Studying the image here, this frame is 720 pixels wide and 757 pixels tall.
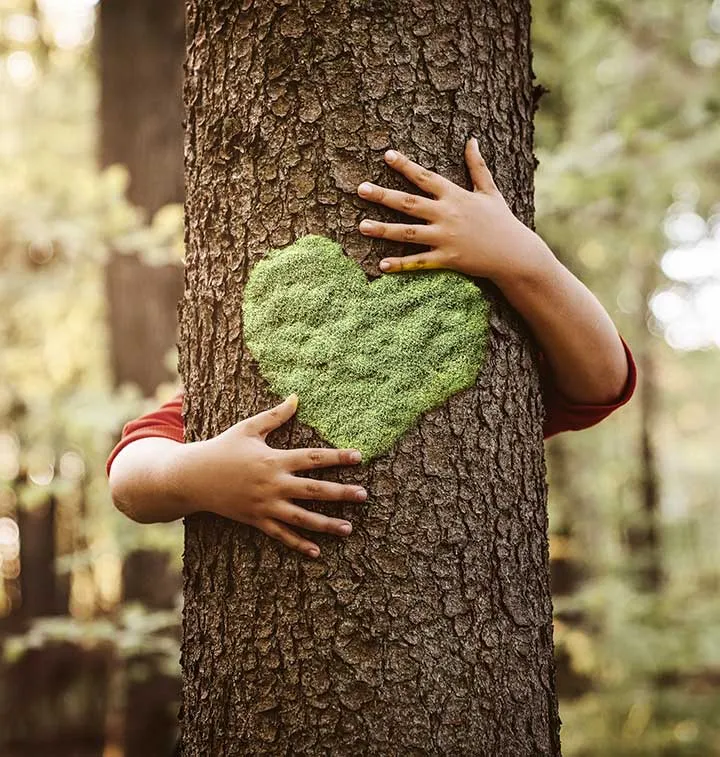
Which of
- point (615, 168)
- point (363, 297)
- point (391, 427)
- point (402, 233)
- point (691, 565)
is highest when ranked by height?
point (615, 168)

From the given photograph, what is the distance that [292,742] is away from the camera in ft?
4.90

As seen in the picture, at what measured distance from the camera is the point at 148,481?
169 cm

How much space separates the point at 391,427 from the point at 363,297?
278mm

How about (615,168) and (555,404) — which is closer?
(555,404)

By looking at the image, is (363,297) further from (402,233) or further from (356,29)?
(356,29)

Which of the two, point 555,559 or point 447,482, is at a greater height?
A: point 447,482

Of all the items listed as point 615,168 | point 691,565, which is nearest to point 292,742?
point 615,168

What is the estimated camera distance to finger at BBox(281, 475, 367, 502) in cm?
148

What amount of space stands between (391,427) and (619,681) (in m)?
6.31

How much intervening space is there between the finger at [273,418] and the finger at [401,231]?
0.38m

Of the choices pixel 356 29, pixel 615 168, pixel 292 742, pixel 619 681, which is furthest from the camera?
pixel 619 681

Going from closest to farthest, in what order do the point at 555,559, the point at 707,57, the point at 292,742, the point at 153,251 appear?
the point at 292,742 → the point at 153,251 → the point at 707,57 → the point at 555,559

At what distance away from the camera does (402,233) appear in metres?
1.54

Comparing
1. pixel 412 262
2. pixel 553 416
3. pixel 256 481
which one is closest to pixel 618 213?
pixel 553 416
